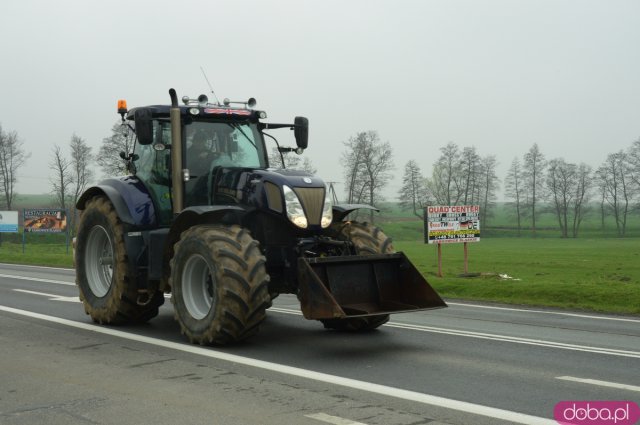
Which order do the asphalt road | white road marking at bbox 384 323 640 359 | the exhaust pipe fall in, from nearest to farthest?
the asphalt road, white road marking at bbox 384 323 640 359, the exhaust pipe

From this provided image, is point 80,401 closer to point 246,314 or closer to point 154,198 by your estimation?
point 246,314

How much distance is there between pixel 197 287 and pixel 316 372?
2.42 meters

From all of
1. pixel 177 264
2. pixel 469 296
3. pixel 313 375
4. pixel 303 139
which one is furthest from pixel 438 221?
pixel 313 375

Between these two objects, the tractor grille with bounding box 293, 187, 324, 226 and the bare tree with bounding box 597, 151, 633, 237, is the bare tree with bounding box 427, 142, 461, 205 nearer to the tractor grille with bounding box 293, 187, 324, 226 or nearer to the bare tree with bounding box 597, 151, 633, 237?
the bare tree with bounding box 597, 151, 633, 237

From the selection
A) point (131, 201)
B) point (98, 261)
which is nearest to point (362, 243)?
point (131, 201)

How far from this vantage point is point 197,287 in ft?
29.9

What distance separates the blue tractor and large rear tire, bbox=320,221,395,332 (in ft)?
0.05

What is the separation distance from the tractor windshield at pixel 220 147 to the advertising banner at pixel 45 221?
37880 mm

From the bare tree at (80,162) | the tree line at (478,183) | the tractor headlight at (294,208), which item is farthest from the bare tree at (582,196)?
the tractor headlight at (294,208)

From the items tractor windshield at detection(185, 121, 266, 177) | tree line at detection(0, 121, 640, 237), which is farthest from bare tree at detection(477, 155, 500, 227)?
tractor windshield at detection(185, 121, 266, 177)

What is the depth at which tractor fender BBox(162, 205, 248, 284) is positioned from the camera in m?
8.81

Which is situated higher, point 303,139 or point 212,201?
point 303,139

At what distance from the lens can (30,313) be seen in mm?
12172

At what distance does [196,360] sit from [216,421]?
7.88 feet
